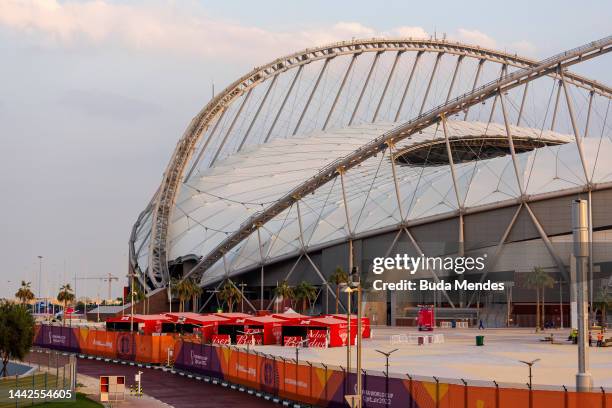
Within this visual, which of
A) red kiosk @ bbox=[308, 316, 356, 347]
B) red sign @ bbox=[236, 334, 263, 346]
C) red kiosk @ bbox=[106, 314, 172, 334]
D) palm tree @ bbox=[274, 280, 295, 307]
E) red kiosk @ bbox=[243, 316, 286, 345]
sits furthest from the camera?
palm tree @ bbox=[274, 280, 295, 307]

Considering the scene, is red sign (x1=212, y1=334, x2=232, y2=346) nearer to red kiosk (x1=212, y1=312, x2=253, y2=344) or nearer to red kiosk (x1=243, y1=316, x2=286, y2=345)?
red kiosk (x1=212, y1=312, x2=253, y2=344)

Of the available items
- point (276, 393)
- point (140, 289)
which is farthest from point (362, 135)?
point (276, 393)

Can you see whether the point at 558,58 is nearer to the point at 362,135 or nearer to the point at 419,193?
the point at 419,193

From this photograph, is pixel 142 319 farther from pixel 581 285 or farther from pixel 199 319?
pixel 581 285

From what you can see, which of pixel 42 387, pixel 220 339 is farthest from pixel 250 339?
pixel 42 387

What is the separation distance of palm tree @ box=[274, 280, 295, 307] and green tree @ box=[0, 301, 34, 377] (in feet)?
165

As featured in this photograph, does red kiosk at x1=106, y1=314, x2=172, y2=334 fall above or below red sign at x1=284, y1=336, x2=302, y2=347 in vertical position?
above

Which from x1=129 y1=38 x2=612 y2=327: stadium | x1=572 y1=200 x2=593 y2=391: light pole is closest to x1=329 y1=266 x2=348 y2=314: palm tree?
x1=129 y1=38 x2=612 y2=327: stadium

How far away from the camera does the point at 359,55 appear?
411ft

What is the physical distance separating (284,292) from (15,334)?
5226 cm

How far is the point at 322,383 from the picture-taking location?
39.8 m

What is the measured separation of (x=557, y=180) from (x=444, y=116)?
42.7 ft

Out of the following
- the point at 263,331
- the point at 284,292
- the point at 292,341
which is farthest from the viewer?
the point at 284,292

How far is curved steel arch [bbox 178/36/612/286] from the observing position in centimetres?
8888
